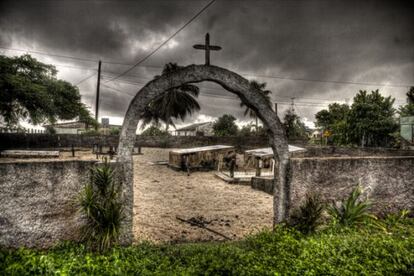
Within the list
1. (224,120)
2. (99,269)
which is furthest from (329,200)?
(224,120)

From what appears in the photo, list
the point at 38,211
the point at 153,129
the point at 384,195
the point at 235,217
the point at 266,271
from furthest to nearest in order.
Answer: the point at 153,129
the point at 235,217
the point at 384,195
the point at 38,211
the point at 266,271

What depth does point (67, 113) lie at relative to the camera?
2202 centimetres

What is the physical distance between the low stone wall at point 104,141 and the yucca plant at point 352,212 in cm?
1630

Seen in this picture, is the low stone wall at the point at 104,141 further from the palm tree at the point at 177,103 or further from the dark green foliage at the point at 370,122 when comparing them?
the dark green foliage at the point at 370,122

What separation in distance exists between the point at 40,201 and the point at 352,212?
20.8 ft

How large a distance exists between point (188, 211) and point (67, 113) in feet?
67.9

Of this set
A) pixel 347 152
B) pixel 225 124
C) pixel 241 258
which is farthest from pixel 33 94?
pixel 225 124

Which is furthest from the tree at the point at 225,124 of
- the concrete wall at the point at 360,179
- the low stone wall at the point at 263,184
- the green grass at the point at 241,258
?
the green grass at the point at 241,258

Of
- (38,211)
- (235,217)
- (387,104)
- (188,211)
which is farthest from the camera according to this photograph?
(387,104)

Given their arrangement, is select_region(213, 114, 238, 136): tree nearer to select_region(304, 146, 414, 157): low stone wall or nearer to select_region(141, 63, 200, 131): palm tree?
select_region(141, 63, 200, 131): palm tree

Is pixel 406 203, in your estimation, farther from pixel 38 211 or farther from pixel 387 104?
pixel 387 104

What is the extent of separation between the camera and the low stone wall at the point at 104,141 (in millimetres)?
19758

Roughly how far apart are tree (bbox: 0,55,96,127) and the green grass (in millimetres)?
18711

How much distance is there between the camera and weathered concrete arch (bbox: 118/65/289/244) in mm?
4332
